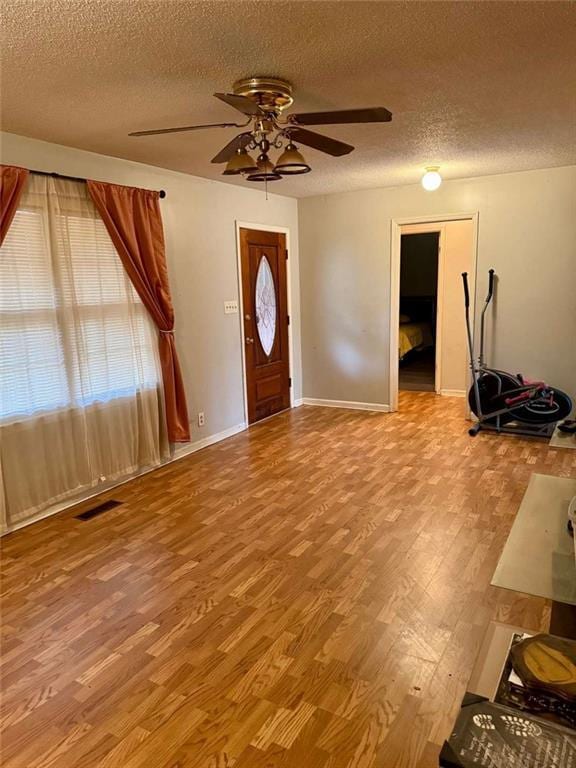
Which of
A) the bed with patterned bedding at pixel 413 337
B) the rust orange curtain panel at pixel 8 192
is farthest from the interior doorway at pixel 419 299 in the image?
the rust orange curtain panel at pixel 8 192

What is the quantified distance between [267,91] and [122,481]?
2.99m

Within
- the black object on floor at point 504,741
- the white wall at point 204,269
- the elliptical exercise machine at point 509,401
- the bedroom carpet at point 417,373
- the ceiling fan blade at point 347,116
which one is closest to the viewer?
the black object on floor at point 504,741

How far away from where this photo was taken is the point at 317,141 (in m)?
2.63

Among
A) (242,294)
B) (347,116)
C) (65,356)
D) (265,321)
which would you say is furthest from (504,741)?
(265,321)

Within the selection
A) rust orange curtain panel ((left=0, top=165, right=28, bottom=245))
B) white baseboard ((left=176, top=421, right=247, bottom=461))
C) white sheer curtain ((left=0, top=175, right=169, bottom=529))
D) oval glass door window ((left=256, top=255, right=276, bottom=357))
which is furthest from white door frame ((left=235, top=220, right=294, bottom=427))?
rust orange curtain panel ((left=0, top=165, right=28, bottom=245))

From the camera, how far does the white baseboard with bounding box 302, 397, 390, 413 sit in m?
6.12

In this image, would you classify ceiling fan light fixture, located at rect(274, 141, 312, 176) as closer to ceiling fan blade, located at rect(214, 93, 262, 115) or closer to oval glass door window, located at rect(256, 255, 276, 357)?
ceiling fan blade, located at rect(214, 93, 262, 115)

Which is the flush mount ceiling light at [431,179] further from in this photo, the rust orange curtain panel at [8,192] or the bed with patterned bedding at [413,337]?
the rust orange curtain panel at [8,192]

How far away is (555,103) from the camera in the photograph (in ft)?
9.66

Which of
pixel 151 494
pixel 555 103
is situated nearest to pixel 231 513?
pixel 151 494

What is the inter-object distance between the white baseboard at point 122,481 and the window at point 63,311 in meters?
0.69

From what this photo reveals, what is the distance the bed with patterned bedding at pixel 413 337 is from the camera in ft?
24.8

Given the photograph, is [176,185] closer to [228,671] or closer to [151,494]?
[151,494]

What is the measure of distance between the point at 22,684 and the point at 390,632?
1.52m
